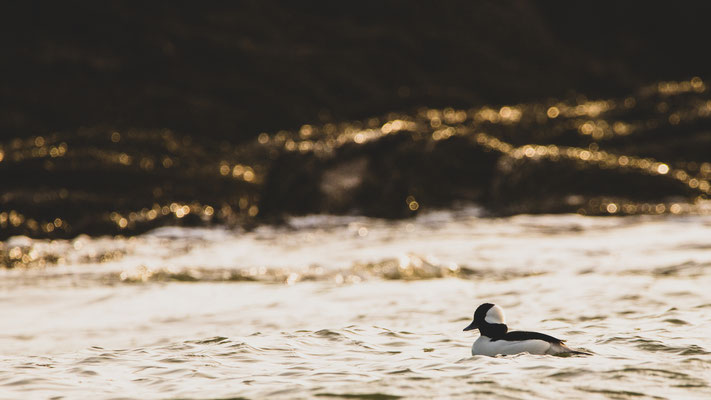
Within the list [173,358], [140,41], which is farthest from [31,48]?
[173,358]

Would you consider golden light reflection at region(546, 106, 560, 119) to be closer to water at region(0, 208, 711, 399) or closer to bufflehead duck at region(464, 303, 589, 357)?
water at region(0, 208, 711, 399)

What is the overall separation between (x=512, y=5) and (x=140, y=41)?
25.1 metres

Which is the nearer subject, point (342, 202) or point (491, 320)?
point (491, 320)

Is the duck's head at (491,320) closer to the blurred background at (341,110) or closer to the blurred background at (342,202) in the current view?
the blurred background at (342,202)

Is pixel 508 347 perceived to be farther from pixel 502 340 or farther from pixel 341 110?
pixel 341 110

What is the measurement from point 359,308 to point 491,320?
4194mm

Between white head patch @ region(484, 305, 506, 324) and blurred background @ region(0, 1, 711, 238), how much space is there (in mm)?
14786

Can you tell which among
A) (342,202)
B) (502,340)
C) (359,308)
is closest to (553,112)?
(342,202)

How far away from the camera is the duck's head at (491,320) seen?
29.8 ft

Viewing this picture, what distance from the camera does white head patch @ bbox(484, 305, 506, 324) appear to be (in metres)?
9.15

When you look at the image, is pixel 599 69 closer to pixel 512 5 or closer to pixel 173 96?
pixel 512 5

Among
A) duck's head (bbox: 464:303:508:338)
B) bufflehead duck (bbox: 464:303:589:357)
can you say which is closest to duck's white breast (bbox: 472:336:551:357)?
bufflehead duck (bbox: 464:303:589:357)

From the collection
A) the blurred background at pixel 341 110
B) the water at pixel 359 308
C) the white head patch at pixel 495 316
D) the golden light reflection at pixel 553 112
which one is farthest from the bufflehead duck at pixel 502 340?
the golden light reflection at pixel 553 112

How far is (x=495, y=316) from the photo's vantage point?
30.1 feet
